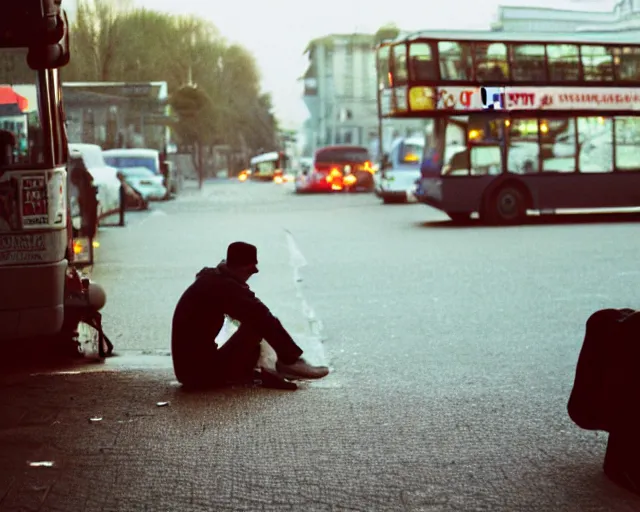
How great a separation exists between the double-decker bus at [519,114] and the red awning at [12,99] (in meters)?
18.0

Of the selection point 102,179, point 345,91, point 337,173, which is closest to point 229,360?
point 102,179

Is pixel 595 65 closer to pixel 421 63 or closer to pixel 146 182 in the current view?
pixel 421 63

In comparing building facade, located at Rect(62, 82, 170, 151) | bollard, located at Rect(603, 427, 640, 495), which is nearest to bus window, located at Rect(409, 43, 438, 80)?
building facade, located at Rect(62, 82, 170, 151)

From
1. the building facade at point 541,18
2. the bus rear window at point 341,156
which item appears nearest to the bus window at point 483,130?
the building facade at point 541,18

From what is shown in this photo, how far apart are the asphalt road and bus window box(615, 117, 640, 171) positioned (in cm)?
1158

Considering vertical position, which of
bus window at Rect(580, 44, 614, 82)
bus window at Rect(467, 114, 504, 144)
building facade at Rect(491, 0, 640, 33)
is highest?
building facade at Rect(491, 0, 640, 33)

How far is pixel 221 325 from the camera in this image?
8.05 meters

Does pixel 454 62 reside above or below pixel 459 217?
above

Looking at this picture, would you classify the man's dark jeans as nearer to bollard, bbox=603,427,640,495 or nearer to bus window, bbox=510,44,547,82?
bollard, bbox=603,427,640,495

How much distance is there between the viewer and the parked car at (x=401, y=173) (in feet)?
128

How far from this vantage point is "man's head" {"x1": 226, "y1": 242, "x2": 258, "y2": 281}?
7.93 m

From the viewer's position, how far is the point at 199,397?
788cm

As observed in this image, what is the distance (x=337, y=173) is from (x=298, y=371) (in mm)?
41765

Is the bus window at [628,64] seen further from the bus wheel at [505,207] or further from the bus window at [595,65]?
the bus wheel at [505,207]
